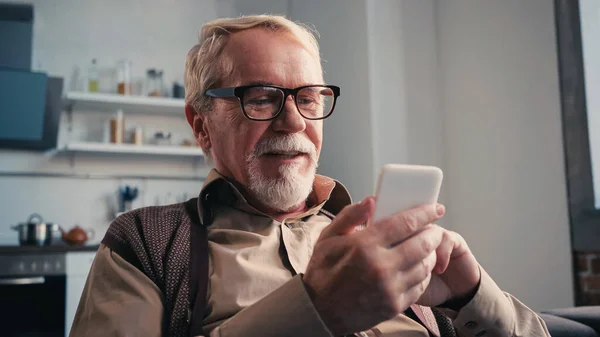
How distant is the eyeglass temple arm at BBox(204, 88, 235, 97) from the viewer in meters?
1.09

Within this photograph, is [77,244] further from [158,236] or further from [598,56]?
[598,56]

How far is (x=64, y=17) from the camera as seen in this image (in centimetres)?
358

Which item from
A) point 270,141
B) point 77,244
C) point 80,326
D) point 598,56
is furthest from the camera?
point 77,244

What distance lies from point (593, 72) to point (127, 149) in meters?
2.58

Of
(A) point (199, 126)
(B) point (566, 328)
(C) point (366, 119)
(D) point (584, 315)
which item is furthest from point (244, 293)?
(C) point (366, 119)

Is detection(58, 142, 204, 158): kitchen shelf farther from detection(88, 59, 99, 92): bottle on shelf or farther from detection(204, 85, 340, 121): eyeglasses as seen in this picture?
detection(204, 85, 340, 121): eyeglasses

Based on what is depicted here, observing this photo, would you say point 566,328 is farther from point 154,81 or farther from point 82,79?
point 82,79

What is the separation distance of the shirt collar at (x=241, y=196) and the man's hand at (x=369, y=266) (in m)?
0.40

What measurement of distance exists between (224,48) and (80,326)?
2.00ft

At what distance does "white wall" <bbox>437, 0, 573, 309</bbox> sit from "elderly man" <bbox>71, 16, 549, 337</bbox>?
1.46 metres

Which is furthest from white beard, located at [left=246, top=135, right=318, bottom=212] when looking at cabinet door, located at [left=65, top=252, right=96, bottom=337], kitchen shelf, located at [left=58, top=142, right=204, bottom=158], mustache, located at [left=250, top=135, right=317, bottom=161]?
kitchen shelf, located at [left=58, top=142, right=204, bottom=158]

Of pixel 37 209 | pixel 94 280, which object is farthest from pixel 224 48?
pixel 37 209

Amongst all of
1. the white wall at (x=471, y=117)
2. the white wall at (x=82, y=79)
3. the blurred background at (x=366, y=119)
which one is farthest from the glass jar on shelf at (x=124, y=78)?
the white wall at (x=471, y=117)

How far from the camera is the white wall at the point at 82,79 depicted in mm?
3412
